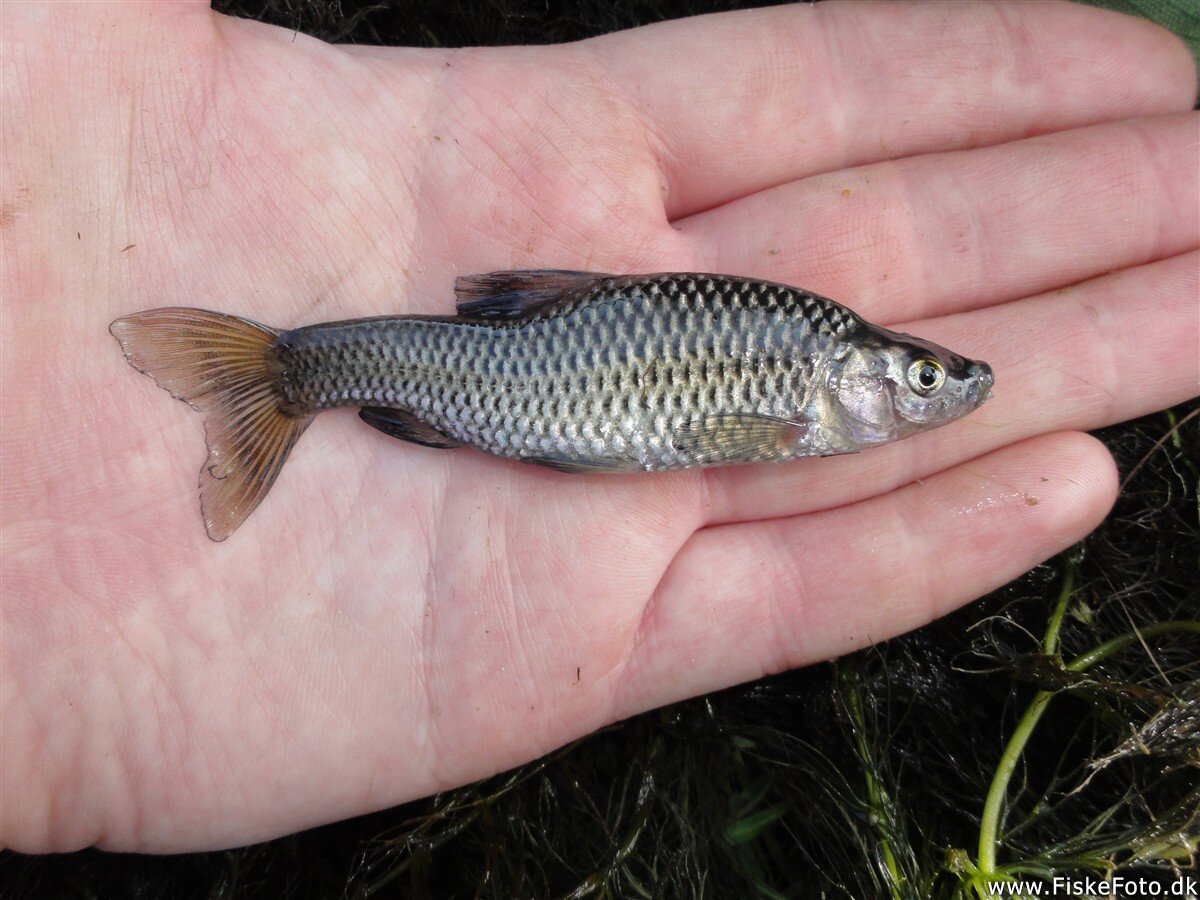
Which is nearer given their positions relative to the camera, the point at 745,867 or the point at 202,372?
the point at 202,372

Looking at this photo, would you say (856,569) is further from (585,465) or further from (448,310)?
(448,310)

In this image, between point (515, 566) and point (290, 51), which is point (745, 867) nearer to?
point (515, 566)

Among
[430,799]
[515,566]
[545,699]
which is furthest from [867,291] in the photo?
[430,799]

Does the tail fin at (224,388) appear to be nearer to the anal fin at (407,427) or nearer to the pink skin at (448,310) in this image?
the pink skin at (448,310)

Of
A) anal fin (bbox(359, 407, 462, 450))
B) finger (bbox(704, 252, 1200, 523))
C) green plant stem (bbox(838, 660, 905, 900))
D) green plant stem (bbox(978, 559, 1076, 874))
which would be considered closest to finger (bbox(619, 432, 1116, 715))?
finger (bbox(704, 252, 1200, 523))

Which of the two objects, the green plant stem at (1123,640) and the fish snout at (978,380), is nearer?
the fish snout at (978,380)

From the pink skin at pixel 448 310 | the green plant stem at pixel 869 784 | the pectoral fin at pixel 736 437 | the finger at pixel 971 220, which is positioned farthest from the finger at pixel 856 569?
the finger at pixel 971 220

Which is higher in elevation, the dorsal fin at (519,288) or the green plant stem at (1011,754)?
the dorsal fin at (519,288)
